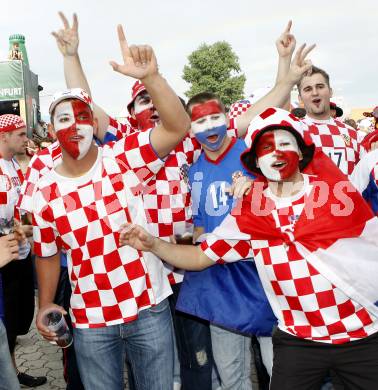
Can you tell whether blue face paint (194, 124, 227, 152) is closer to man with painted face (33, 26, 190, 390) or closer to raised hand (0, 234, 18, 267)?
man with painted face (33, 26, 190, 390)

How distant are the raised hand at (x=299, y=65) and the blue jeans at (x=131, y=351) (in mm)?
1513

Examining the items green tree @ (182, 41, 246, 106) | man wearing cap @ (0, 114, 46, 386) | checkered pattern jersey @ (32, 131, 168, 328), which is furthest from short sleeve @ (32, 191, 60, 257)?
green tree @ (182, 41, 246, 106)

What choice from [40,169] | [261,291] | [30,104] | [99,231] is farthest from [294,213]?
[30,104]

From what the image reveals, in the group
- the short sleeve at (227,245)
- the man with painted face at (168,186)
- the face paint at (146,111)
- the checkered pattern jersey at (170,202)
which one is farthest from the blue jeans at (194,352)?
the face paint at (146,111)

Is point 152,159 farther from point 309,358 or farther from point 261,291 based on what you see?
point 309,358

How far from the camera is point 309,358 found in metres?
2.24

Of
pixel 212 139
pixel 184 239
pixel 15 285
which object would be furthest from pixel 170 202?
pixel 15 285

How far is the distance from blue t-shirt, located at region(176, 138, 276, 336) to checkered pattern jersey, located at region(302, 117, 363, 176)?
1.27 metres

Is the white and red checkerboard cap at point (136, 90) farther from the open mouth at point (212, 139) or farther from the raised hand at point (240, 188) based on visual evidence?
the raised hand at point (240, 188)

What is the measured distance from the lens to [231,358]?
Answer: 277cm

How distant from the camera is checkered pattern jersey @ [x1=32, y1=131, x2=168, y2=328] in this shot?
234 cm

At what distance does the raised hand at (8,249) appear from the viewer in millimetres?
2492

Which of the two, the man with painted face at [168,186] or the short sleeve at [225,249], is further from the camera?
the man with painted face at [168,186]

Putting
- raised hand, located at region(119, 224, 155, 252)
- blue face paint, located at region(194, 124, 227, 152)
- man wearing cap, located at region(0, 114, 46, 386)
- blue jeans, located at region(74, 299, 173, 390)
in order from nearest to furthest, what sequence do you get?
raised hand, located at region(119, 224, 155, 252)
blue jeans, located at region(74, 299, 173, 390)
blue face paint, located at region(194, 124, 227, 152)
man wearing cap, located at region(0, 114, 46, 386)
